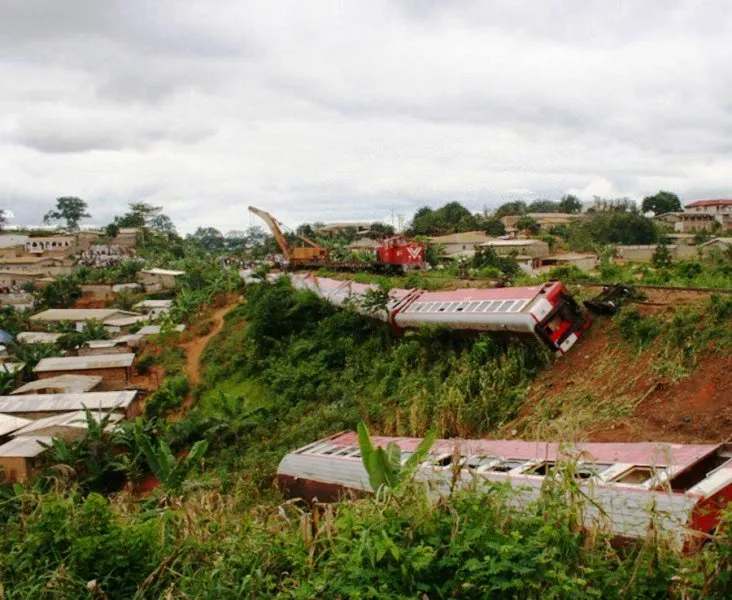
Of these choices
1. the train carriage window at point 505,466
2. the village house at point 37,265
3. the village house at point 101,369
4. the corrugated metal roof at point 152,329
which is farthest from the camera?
the village house at point 37,265

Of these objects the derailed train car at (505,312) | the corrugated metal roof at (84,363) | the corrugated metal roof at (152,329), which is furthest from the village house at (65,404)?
the corrugated metal roof at (152,329)

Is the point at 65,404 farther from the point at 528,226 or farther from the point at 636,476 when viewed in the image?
the point at 528,226

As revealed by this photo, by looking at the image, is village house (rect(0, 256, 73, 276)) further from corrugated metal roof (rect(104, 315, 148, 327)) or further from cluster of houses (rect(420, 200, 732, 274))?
cluster of houses (rect(420, 200, 732, 274))

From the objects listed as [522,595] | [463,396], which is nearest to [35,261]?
[463,396]

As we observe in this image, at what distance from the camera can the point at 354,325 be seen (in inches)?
920

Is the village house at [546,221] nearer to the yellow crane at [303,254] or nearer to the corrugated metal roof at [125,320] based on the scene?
the yellow crane at [303,254]

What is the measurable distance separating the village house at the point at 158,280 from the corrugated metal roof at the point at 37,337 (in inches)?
497

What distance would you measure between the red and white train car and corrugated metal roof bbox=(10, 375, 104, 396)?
53.2 feet

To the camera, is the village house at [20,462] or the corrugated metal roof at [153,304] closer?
the village house at [20,462]

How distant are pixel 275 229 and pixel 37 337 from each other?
15131mm

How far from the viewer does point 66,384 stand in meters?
26.1

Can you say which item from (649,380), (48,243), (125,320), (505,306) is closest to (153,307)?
(125,320)

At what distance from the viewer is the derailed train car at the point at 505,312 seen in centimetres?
1546

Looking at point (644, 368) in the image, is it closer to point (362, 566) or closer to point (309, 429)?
point (309, 429)
